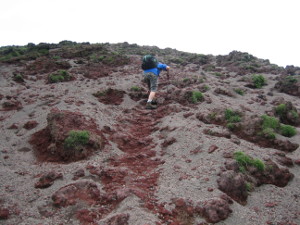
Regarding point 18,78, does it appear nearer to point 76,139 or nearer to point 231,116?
point 76,139

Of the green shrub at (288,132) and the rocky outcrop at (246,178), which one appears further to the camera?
the green shrub at (288,132)

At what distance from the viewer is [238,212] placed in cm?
564

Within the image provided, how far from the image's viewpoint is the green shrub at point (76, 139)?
8062 mm

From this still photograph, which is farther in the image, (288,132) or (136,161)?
(288,132)

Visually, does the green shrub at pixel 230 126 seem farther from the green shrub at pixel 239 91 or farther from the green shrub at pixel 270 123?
the green shrub at pixel 239 91

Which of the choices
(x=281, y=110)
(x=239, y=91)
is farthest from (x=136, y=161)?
(x=239, y=91)

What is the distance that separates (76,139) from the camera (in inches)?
321

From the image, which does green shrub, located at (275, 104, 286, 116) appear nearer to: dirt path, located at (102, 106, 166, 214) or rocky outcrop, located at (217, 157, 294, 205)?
rocky outcrop, located at (217, 157, 294, 205)

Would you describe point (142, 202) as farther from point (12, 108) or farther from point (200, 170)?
point (12, 108)

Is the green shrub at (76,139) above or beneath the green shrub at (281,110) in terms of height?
beneath

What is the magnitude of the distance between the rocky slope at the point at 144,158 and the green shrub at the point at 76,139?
1.2 inches

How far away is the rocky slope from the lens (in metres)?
5.62

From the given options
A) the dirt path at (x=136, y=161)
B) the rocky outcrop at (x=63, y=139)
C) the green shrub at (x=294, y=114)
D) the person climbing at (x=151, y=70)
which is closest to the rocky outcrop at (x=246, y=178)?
the dirt path at (x=136, y=161)

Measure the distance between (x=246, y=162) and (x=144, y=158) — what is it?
3.10 meters
